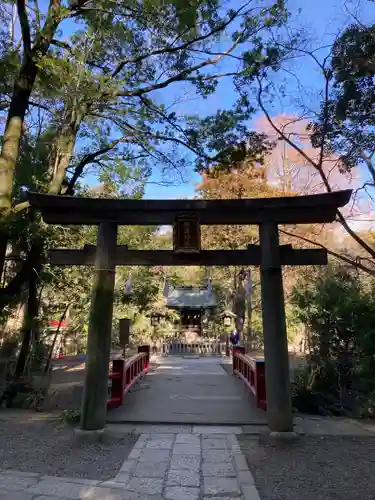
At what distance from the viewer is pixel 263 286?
18.4 feet

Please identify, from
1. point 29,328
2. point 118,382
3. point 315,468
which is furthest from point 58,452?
point 29,328

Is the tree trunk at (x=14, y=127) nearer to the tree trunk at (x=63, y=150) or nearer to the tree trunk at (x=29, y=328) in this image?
the tree trunk at (x=63, y=150)

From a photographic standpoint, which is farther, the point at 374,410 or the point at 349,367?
the point at 349,367

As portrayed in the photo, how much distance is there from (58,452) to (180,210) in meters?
3.82

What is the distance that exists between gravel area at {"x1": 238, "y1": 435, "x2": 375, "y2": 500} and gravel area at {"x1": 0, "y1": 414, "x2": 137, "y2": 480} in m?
1.65

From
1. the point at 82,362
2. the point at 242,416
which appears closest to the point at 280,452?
the point at 242,416

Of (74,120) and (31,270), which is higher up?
(74,120)

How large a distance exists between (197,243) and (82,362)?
13.0 meters

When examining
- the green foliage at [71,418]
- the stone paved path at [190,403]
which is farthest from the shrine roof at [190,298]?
the green foliage at [71,418]

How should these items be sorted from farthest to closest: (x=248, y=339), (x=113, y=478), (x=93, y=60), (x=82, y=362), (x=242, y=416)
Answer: (x=248, y=339) → (x=82, y=362) → (x=93, y=60) → (x=242, y=416) → (x=113, y=478)

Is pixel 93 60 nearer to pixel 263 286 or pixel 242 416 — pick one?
pixel 263 286

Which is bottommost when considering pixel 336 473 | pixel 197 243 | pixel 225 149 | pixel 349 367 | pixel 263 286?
pixel 336 473

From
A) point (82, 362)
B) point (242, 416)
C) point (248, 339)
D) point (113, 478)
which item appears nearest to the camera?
point (113, 478)

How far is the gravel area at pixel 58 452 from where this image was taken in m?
4.12
